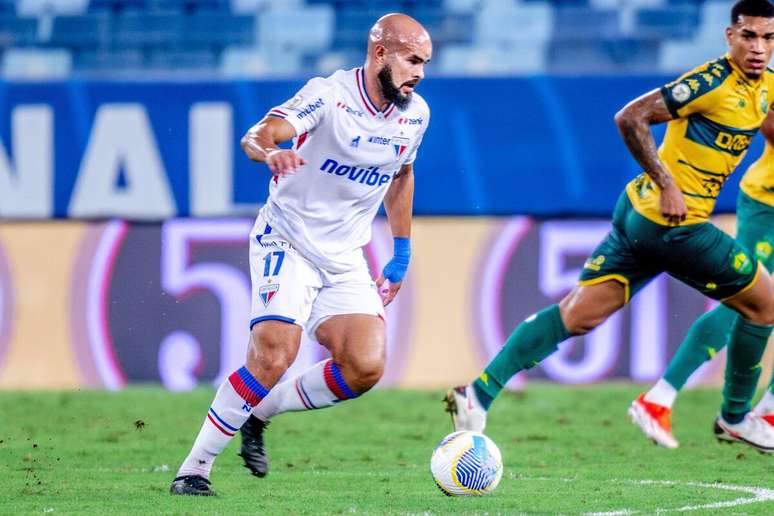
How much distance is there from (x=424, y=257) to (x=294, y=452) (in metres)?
3.01

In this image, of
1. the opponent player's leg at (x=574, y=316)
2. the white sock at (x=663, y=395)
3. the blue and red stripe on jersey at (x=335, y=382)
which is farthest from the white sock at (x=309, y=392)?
the white sock at (x=663, y=395)

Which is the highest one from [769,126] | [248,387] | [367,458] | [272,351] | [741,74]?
[741,74]

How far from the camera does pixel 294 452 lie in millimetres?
7031

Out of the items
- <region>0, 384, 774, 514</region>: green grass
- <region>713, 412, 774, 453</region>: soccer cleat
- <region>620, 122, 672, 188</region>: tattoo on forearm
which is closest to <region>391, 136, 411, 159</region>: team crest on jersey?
<region>620, 122, 672, 188</region>: tattoo on forearm

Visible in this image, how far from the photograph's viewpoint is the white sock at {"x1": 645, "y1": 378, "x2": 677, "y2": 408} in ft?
21.8

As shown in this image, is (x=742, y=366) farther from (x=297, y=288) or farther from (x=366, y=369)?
(x=297, y=288)

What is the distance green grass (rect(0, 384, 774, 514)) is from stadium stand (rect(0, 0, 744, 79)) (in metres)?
3.19

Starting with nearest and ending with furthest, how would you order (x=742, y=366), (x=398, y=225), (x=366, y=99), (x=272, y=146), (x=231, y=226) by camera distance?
(x=272, y=146), (x=366, y=99), (x=398, y=225), (x=742, y=366), (x=231, y=226)

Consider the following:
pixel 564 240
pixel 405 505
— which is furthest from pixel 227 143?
pixel 405 505

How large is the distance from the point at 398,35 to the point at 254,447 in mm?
1811

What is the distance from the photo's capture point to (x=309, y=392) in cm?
584

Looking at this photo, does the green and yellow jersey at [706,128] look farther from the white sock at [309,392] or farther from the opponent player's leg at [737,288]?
the white sock at [309,392]

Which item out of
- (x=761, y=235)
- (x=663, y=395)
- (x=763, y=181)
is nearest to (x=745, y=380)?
(x=663, y=395)

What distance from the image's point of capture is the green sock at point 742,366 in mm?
6480
